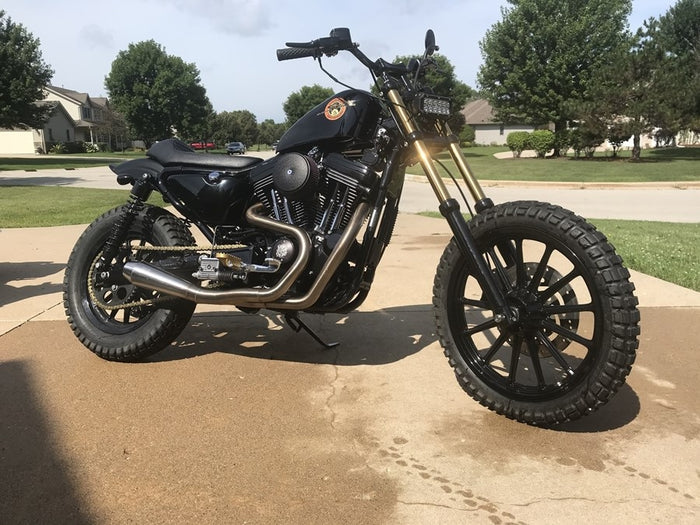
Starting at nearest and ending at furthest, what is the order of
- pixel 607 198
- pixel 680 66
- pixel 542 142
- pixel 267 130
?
pixel 607 198 → pixel 542 142 → pixel 680 66 → pixel 267 130

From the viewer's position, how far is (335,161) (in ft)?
10.3

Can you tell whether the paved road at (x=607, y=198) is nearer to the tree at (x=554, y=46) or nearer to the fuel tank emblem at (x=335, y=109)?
the fuel tank emblem at (x=335, y=109)

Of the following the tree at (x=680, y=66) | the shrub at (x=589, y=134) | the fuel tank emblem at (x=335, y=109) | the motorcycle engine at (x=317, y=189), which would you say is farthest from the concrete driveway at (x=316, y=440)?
the shrub at (x=589, y=134)

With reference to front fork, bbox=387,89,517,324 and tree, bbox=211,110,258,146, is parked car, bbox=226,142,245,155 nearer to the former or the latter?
front fork, bbox=387,89,517,324

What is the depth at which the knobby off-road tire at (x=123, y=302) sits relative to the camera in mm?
3496

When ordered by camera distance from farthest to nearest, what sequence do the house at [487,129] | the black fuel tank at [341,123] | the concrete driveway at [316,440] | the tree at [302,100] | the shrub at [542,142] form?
the tree at [302,100]
the house at [487,129]
the shrub at [542,142]
the black fuel tank at [341,123]
the concrete driveway at [316,440]

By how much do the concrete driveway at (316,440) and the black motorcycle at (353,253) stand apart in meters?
0.26

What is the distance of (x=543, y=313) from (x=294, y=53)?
6.24 feet

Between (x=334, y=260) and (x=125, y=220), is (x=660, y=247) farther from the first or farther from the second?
(x=125, y=220)

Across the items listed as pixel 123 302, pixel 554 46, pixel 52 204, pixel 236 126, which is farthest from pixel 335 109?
pixel 236 126

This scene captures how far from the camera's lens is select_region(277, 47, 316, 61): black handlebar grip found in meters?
3.25

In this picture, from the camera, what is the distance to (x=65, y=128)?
228ft

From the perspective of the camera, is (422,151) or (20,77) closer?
(422,151)

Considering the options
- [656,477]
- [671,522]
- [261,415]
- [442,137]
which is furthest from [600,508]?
[442,137]
